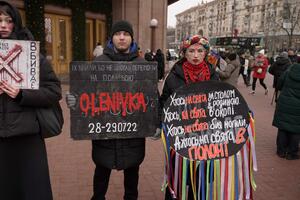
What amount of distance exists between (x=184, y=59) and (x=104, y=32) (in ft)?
50.5

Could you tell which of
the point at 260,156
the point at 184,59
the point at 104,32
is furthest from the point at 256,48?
the point at 184,59

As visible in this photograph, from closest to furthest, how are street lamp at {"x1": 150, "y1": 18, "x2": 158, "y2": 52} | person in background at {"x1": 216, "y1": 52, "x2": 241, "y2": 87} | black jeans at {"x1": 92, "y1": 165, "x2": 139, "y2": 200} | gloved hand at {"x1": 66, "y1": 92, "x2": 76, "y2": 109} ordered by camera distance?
gloved hand at {"x1": 66, "y1": 92, "x2": 76, "y2": 109}
black jeans at {"x1": 92, "y1": 165, "x2": 139, "y2": 200}
person in background at {"x1": 216, "y1": 52, "x2": 241, "y2": 87}
street lamp at {"x1": 150, "y1": 18, "x2": 158, "y2": 52}

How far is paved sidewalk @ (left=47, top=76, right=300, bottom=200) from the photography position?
A: 383cm

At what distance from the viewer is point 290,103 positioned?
5.12 meters

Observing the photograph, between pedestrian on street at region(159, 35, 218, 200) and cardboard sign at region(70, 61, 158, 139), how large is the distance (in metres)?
0.21

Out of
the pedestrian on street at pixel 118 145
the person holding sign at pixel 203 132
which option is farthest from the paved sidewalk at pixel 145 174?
the person holding sign at pixel 203 132

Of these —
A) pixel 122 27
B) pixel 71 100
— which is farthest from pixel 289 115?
pixel 71 100

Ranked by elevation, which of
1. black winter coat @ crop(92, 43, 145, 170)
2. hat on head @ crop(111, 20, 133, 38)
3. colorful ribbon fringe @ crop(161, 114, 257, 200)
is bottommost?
colorful ribbon fringe @ crop(161, 114, 257, 200)

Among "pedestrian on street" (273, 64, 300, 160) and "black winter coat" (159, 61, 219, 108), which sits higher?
"black winter coat" (159, 61, 219, 108)

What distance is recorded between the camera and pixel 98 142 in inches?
113

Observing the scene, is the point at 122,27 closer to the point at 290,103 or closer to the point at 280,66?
the point at 290,103

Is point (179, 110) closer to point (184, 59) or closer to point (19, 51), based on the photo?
point (184, 59)

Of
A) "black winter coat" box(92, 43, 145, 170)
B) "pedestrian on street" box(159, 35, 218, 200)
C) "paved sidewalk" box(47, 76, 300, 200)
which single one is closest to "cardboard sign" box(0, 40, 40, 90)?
"black winter coat" box(92, 43, 145, 170)

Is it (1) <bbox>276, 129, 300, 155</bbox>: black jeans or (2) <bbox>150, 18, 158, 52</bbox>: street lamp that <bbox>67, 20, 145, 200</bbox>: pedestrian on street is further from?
(2) <bbox>150, 18, 158, 52</bbox>: street lamp
